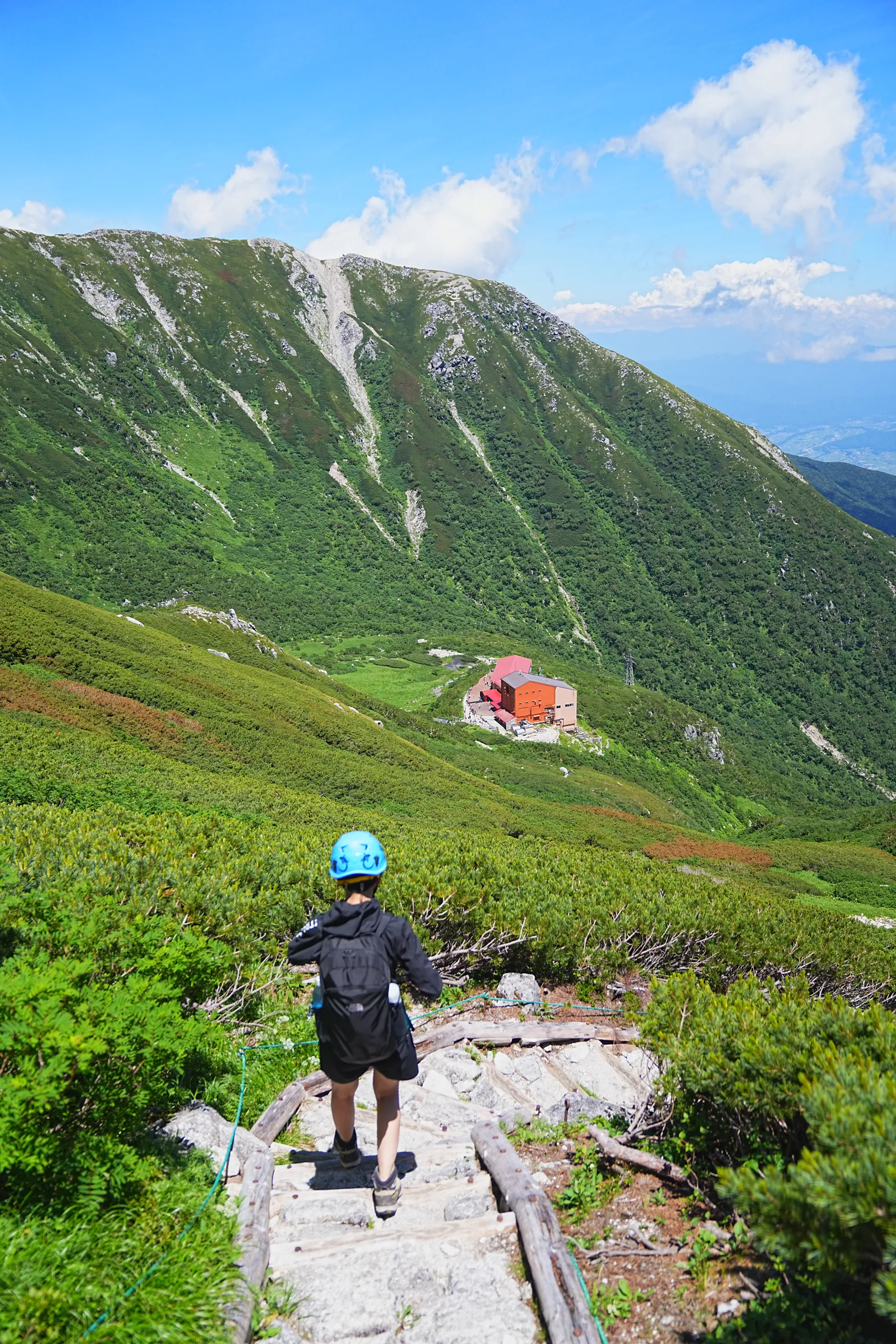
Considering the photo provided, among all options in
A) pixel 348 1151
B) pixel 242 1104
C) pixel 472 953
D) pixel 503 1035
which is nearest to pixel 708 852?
pixel 472 953

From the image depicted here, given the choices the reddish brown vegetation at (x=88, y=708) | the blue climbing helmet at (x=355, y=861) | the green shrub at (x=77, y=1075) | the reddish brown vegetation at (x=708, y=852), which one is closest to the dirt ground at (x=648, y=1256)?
the blue climbing helmet at (x=355, y=861)

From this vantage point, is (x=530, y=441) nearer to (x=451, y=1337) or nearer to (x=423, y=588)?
(x=423, y=588)

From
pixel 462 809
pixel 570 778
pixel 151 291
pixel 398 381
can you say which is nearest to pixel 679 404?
pixel 398 381

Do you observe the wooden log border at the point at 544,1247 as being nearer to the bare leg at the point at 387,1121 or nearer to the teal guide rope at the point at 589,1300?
the teal guide rope at the point at 589,1300

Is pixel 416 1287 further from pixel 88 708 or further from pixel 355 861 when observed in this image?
pixel 88 708

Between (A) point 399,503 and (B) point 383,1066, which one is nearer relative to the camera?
(B) point 383,1066
